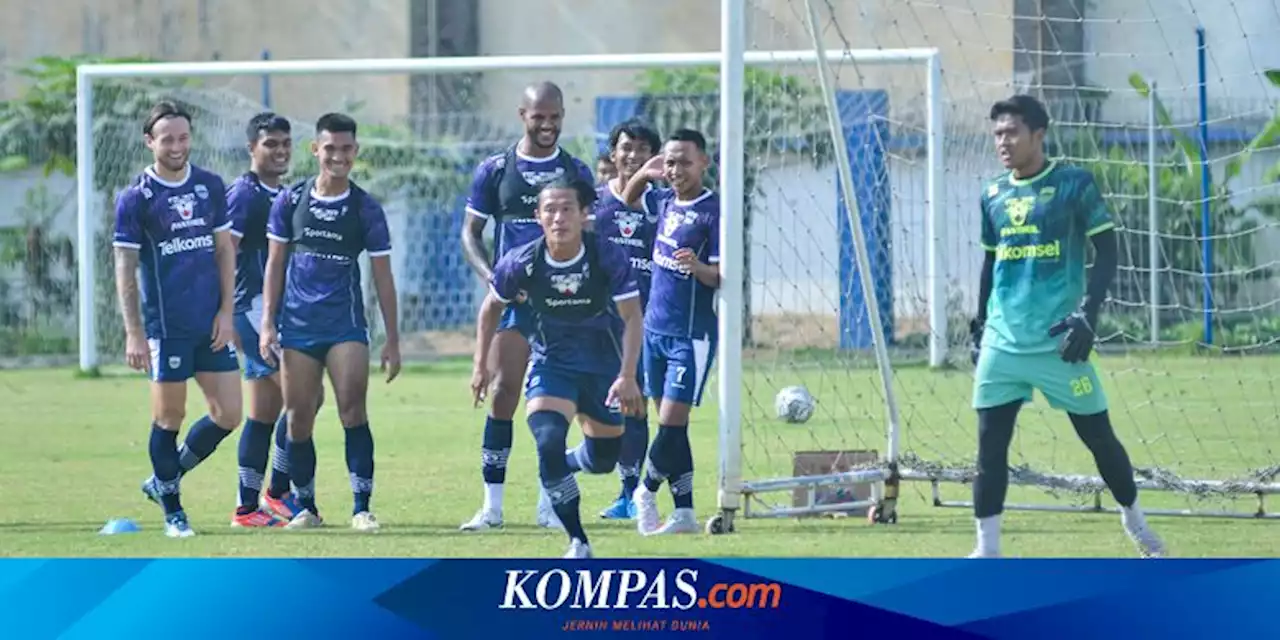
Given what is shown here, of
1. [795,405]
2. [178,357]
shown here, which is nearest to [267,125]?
[178,357]

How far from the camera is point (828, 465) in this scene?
10539 millimetres

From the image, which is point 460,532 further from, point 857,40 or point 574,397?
point 857,40

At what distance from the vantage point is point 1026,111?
27.6 feet

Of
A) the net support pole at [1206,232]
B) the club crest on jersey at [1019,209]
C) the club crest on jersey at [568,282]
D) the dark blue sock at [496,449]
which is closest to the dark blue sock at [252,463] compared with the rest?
the dark blue sock at [496,449]

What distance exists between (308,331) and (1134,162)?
26.8ft

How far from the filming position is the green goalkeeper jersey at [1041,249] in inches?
330

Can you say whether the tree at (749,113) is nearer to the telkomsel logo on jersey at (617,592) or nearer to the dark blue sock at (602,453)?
the dark blue sock at (602,453)

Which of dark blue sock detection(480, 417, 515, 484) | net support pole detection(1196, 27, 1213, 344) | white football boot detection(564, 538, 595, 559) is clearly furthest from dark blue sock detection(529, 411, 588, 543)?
net support pole detection(1196, 27, 1213, 344)

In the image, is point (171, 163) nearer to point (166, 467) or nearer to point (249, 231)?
point (249, 231)

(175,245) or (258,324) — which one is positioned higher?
(175,245)

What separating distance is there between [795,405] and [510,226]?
183 inches

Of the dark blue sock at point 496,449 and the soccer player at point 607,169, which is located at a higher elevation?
the soccer player at point 607,169

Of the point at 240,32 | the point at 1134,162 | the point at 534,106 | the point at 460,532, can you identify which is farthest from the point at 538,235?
the point at 240,32

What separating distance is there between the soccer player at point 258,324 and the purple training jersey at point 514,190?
1.08m
